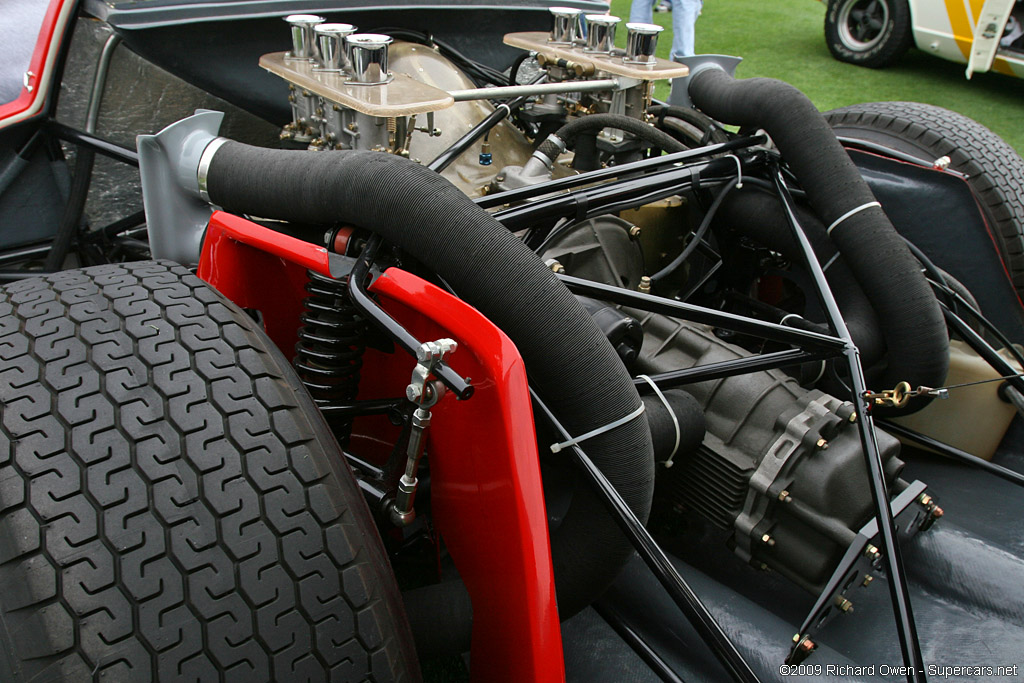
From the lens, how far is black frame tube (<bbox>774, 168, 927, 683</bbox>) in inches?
43.8

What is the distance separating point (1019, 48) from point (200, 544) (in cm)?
684

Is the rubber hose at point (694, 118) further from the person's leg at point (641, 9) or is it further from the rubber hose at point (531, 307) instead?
the person's leg at point (641, 9)

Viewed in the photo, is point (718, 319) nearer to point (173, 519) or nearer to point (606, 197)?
point (606, 197)

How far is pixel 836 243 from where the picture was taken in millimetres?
1734

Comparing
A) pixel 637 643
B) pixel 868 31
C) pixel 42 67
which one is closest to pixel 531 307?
pixel 637 643

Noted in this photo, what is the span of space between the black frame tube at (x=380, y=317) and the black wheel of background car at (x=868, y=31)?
22.3 feet

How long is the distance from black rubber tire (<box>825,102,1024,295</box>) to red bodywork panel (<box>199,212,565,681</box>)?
6.01 ft

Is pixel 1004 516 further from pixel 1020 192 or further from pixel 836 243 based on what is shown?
pixel 1020 192

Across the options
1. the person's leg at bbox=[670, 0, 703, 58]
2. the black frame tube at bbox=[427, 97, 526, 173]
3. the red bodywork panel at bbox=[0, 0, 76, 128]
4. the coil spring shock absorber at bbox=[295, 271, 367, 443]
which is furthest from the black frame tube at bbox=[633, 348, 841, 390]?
the person's leg at bbox=[670, 0, 703, 58]

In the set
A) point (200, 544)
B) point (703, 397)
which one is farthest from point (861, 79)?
point (200, 544)

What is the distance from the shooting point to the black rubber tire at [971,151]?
85.9 inches

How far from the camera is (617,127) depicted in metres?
2.01

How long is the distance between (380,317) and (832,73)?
685cm

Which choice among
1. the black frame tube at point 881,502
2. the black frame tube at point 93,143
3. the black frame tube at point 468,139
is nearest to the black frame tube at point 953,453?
the black frame tube at point 881,502
